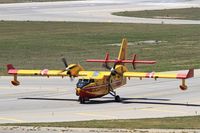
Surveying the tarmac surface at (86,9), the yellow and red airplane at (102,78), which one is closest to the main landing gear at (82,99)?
the yellow and red airplane at (102,78)

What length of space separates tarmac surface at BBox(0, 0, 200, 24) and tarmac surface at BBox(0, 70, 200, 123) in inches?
2359

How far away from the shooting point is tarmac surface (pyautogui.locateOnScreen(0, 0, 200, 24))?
120188mm

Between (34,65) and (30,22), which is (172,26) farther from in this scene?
(34,65)

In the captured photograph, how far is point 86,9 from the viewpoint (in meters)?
140

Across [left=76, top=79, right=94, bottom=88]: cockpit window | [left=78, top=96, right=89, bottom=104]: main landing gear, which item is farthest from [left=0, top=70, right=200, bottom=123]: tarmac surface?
[left=76, top=79, right=94, bottom=88]: cockpit window

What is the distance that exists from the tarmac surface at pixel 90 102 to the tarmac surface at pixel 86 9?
5992 centimetres

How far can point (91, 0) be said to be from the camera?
16862 centimetres

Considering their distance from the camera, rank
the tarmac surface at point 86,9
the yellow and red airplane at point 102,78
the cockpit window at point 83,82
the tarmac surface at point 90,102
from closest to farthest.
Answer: the tarmac surface at point 90,102
the cockpit window at point 83,82
the yellow and red airplane at point 102,78
the tarmac surface at point 86,9

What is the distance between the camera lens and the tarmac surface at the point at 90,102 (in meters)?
43.2

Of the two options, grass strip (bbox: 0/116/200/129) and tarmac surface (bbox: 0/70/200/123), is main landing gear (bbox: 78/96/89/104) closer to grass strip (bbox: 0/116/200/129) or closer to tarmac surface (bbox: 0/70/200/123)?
tarmac surface (bbox: 0/70/200/123)

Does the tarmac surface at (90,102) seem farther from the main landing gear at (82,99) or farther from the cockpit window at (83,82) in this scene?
the cockpit window at (83,82)

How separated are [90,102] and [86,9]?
3625 inches

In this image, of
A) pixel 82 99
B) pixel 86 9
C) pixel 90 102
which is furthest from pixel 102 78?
pixel 86 9

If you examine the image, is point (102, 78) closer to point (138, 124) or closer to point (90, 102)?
point (90, 102)
